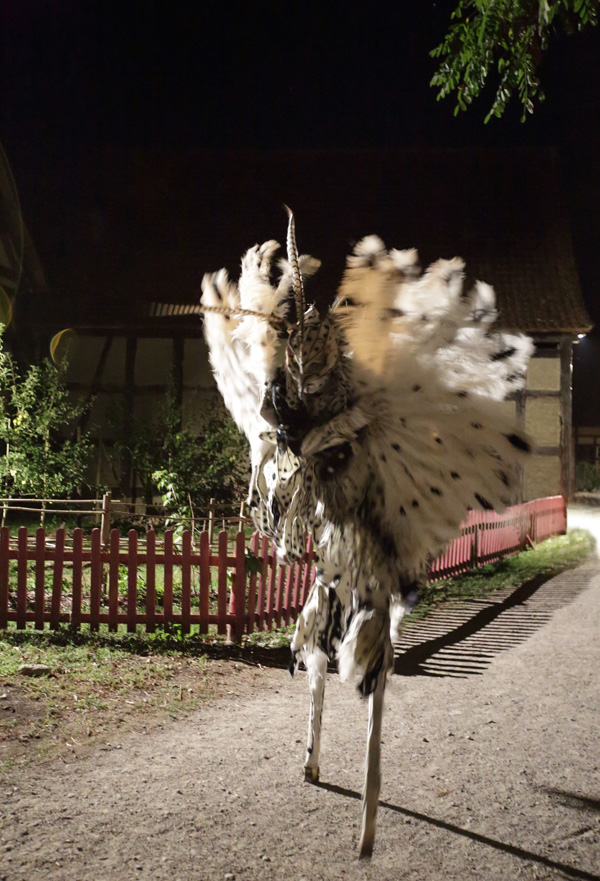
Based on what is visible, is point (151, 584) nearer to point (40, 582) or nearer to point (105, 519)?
point (40, 582)

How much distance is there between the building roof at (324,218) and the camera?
55.7 feet

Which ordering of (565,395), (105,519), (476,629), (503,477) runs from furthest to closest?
(565,395) < (105,519) < (476,629) < (503,477)

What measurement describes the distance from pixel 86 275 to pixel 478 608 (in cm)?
1251

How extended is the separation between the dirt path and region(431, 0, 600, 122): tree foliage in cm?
462

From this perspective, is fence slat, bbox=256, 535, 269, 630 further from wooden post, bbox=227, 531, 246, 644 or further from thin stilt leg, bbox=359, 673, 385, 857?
thin stilt leg, bbox=359, 673, 385, 857

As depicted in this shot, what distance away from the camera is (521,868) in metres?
3.13

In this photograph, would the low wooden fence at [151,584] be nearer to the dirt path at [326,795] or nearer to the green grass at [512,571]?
the dirt path at [326,795]

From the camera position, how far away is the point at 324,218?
18219 millimetres

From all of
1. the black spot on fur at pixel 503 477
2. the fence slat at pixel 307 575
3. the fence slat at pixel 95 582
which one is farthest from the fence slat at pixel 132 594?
the black spot on fur at pixel 503 477

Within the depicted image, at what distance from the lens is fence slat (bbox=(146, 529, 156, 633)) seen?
666cm

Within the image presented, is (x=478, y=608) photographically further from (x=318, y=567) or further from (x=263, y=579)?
(x=318, y=567)

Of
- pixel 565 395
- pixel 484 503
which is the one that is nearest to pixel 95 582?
pixel 484 503

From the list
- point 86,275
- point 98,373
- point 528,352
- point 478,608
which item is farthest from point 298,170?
point 528,352

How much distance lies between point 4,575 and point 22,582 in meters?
0.27
